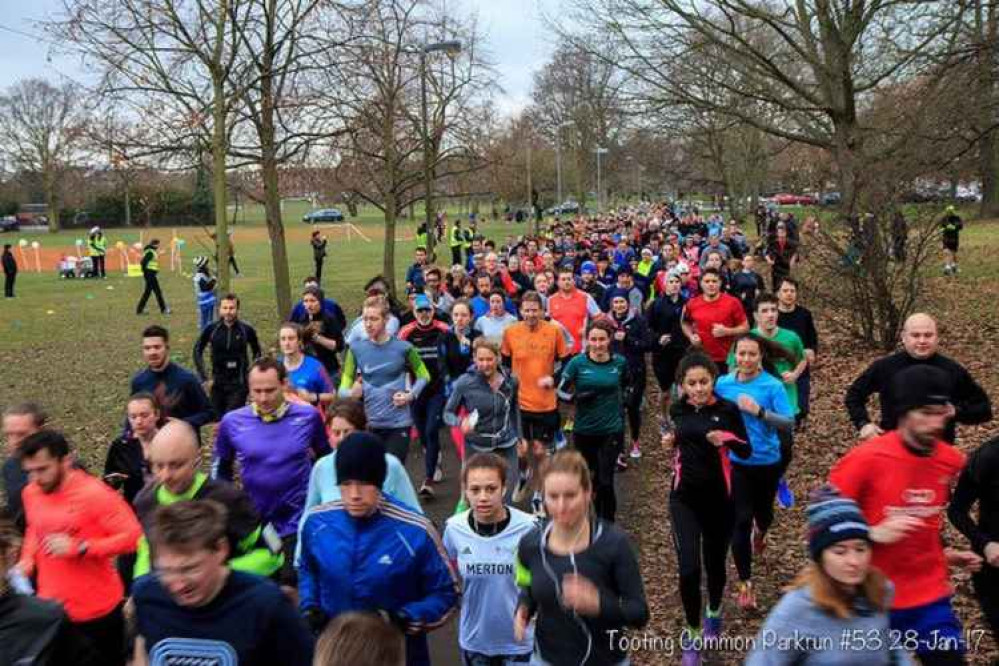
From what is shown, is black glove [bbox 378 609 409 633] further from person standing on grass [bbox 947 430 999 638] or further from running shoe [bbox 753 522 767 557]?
running shoe [bbox 753 522 767 557]

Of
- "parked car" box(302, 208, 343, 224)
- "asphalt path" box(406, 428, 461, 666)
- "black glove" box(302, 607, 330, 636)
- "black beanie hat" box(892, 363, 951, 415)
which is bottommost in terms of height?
"asphalt path" box(406, 428, 461, 666)

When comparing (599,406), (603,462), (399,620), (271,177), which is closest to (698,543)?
(603,462)

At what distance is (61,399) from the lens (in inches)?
533

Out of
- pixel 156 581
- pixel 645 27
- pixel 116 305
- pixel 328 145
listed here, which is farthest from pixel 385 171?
pixel 156 581

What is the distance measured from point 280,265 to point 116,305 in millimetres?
14101

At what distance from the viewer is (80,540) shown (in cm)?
407

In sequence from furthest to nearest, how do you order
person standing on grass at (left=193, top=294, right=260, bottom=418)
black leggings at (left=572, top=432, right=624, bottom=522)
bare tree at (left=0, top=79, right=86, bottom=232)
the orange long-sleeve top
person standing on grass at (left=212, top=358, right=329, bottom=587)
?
bare tree at (left=0, top=79, right=86, bottom=232)
person standing on grass at (left=193, top=294, right=260, bottom=418)
black leggings at (left=572, top=432, right=624, bottom=522)
person standing on grass at (left=212, top=358, right=329, bottom=587)
the orange long-sleeve top

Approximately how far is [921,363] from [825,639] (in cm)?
289

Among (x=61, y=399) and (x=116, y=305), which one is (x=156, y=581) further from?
(x=116, y=305)

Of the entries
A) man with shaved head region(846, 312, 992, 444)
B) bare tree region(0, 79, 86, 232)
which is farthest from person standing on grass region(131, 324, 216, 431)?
bare tree region(0, 79, 86, 232)

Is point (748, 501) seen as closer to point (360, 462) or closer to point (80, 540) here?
point (360, 462)

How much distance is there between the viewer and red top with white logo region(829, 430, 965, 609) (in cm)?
382

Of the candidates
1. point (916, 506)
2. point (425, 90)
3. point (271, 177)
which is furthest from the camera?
point (425, 90)

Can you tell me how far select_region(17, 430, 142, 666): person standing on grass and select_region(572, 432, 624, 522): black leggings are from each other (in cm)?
377
